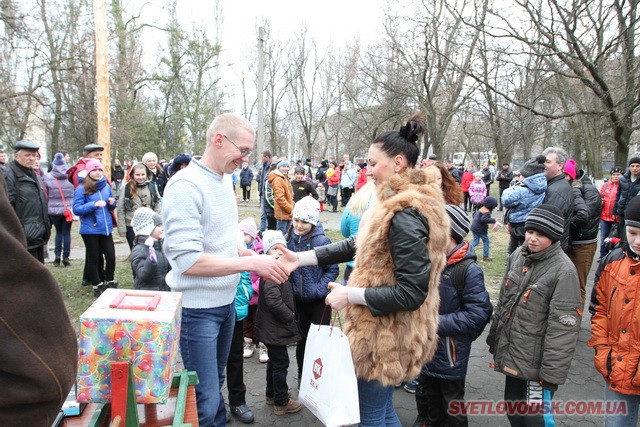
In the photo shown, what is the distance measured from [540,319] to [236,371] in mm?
2293

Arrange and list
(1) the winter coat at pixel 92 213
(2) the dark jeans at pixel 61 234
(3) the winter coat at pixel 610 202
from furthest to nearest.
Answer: (3) the winter coat at pixel 610 202 → (2) the dark jeans at pixel 61 234 → (1) the winter coat at pixel 92 213

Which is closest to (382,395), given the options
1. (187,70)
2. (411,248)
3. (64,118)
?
(411,248)

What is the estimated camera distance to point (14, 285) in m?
0.90

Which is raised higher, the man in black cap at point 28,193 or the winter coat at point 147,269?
the man in black cap at point 28,193

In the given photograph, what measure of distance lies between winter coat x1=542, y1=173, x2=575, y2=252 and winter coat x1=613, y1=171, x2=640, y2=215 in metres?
3.10

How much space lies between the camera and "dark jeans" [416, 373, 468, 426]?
2.91m

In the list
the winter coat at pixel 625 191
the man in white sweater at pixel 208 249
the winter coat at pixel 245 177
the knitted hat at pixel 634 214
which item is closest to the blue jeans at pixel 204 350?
the man in white sweater at pixel 208 249

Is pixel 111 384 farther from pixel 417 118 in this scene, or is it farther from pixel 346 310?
pixel 417 118

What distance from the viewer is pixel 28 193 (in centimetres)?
575

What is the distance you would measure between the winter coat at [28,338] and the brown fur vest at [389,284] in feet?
4.66

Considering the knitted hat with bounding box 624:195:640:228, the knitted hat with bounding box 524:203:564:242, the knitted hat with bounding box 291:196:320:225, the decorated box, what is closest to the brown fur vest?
the decorated box

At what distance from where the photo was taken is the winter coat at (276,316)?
3426 mm

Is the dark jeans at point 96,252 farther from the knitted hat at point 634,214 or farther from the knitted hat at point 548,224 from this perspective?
the knitted hat at point 634,214

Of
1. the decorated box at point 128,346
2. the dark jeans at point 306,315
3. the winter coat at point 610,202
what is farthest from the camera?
the winter coat at point 610,202
